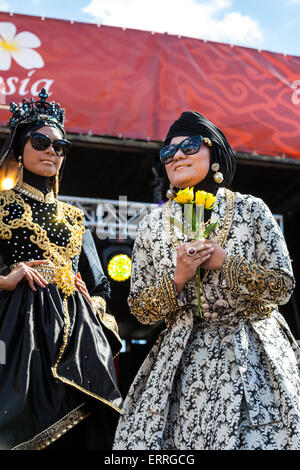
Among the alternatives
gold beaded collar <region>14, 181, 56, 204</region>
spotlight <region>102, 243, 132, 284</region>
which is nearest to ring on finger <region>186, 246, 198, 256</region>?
gold beaded collar <region>14, 181, 56, 204</region>

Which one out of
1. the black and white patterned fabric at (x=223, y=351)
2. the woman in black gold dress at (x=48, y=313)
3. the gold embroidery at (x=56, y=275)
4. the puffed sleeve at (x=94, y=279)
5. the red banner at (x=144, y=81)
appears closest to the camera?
the black and white patterned fabric at (x=223, y=351)

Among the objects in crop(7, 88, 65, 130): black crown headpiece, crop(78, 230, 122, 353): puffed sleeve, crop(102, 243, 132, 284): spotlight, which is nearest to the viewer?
crop(78, 230, 122, 353): puffed sleeve

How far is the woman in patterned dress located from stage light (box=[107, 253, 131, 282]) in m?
4.60

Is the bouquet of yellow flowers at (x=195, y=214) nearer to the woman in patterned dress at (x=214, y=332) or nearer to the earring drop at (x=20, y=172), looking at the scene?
the woman in patterned dress at (x=214, y=332)

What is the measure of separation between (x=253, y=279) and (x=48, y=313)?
1144 millimetres

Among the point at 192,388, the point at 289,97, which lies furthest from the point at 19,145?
the point at 289,97

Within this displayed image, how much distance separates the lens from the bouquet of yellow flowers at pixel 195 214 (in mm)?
2777

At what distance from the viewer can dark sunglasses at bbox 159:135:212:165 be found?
306 centimetres

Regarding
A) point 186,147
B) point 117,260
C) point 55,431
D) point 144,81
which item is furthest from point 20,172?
point 117,260

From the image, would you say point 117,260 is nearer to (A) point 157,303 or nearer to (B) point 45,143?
(B) point 45,143

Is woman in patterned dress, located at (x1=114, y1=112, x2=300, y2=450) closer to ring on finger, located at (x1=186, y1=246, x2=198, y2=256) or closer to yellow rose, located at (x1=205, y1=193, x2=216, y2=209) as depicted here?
ring on finger, located at (x1=186, y1=246, x2=198, y2=256)

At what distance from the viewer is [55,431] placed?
119 inches

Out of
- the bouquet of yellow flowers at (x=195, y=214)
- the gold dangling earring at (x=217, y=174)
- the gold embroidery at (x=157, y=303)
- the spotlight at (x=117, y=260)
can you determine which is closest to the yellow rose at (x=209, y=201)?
the bouquet of yellow flowers at (x=195, y=214)

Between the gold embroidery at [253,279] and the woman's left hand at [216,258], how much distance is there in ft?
0.08
